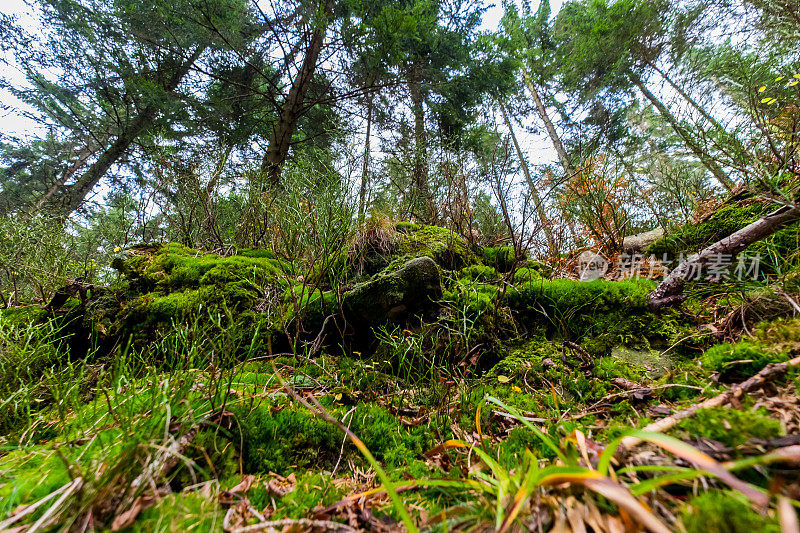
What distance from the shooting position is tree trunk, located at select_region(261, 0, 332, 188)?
5702 millimetres

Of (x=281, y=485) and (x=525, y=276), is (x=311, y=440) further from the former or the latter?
(x=525, y=276)

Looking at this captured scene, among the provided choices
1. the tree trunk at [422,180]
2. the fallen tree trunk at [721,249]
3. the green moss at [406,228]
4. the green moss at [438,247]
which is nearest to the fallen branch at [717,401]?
the fallen tree trunk at [721,249]

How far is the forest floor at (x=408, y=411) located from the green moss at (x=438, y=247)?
67 mm

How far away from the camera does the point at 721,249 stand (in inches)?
91.9

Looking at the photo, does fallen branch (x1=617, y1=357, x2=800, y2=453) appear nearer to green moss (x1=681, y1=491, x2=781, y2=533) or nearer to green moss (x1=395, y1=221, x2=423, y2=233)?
green moss (x1=681, y1=491, x2=781, y2=533)

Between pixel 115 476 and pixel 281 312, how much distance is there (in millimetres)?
1586

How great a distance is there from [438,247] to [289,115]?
16.0 feet

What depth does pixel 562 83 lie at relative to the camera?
35.9 ft

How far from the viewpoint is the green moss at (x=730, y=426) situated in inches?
28.0

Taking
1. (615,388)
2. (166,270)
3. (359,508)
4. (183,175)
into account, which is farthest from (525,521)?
(183,175)

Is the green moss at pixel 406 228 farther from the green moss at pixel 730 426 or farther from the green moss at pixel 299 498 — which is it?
the green moss at pixel 730 426

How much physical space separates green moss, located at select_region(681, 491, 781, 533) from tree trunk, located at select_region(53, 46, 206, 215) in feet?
33.3

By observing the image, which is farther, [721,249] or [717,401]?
[721,249]

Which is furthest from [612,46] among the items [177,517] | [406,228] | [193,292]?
[177,517]
